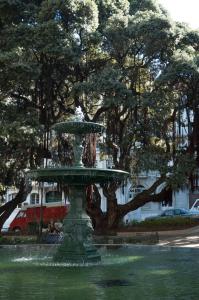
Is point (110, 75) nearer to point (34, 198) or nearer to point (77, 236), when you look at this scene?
point (77, 236)

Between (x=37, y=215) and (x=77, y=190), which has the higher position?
(x=77, y=190)

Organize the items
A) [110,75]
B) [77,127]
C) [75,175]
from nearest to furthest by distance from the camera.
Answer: [75,175]
[77,127]
[110,75]

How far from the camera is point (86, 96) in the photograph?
2620 cm

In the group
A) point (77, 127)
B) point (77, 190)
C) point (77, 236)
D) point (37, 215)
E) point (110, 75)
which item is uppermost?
point (110, 75)

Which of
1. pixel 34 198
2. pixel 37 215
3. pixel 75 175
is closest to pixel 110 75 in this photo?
pixel 75 175

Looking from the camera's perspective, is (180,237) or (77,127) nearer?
(77,127)

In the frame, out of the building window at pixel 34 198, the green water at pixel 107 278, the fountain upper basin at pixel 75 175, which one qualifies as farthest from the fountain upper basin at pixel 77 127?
the building window at pixel 34 198

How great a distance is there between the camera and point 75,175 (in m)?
14.2

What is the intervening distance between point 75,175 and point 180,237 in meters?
14.1

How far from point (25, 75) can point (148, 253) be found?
11.1 metres

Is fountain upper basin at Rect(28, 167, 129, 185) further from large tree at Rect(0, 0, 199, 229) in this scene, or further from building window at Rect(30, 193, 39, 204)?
building window at Rect(30, 193, 39, 204)

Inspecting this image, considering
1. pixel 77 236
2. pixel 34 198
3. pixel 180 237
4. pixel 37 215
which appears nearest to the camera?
pixel 77 236

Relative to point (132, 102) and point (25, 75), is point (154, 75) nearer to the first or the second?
point (132, 102)

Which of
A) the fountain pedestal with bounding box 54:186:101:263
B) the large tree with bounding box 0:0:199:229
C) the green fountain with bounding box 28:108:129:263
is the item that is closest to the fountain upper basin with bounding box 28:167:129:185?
the green fountain with bounding box 28:108:129:263
